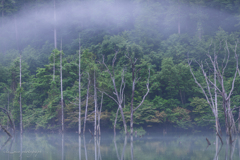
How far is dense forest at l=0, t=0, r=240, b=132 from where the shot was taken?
102 feet

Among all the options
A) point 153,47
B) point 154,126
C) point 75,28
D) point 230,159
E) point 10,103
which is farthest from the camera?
point 75,28

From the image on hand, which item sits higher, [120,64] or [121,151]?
[120,64]

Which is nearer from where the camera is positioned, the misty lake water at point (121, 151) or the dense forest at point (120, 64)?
the misty lake water at point (121, 151)

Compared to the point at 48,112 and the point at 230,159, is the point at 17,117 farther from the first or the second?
the point at 230,159

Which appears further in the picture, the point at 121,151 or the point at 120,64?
the point at 120,64

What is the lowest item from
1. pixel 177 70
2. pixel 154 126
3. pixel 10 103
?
pixel 154 126

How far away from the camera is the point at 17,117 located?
3500 centimetres

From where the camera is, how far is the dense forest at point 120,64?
102 feet

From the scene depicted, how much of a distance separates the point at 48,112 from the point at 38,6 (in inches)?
1238

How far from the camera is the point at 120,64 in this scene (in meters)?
35.9

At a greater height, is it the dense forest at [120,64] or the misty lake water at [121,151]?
the dense forest at [120,64]

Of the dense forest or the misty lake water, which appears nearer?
the misty lake water

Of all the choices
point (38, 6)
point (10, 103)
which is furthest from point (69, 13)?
point (10, 103)

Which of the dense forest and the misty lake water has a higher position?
the dense forest
